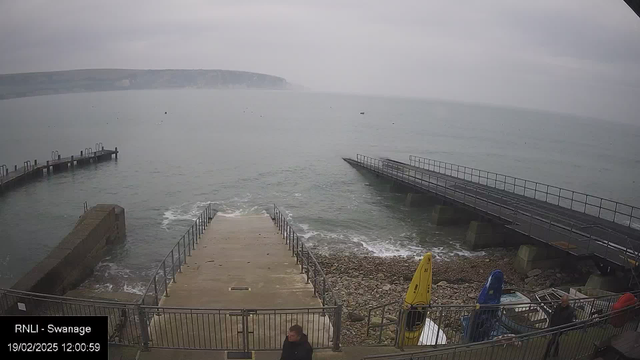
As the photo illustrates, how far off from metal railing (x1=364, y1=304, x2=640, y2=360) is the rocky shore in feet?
22.0

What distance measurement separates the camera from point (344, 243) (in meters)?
26.8

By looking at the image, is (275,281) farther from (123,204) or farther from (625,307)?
(123,204)

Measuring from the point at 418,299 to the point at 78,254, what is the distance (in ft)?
58.4

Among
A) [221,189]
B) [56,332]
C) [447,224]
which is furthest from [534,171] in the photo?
[56,332]

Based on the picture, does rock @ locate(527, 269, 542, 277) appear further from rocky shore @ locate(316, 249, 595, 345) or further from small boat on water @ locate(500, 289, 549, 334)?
small boat on water @ locate(500, 289, 549, 334)

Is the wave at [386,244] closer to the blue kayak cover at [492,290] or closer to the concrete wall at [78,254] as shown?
the concrete wall at [78,254]

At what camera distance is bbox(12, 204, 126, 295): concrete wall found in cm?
1631

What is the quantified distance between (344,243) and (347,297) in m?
9.90

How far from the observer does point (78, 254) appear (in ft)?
65.3

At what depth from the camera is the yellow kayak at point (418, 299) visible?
28.2ft

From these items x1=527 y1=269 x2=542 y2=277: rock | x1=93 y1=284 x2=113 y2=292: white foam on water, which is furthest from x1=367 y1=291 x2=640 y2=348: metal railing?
x1=93 y1=284 x2=113 y2=292: white foam on water

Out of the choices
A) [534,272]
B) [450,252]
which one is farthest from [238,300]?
[450,252]

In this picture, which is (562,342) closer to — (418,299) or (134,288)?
(418,299)
